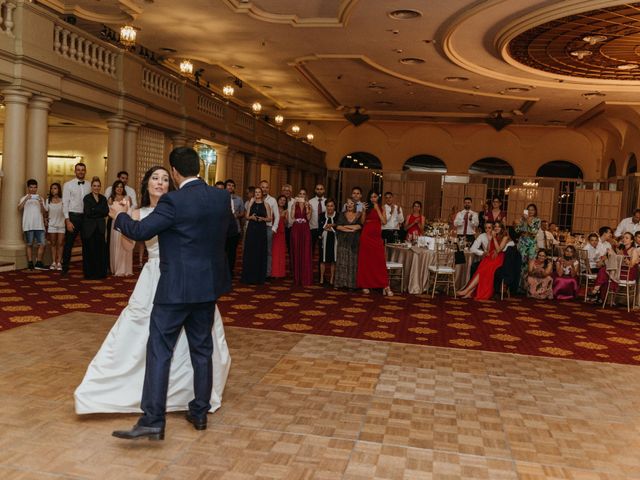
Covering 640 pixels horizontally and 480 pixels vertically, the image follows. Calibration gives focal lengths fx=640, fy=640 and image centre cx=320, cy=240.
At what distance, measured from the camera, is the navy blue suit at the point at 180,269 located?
3.11m

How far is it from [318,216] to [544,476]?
8.17 metres

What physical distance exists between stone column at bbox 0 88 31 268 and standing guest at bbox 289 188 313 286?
4.08 metres

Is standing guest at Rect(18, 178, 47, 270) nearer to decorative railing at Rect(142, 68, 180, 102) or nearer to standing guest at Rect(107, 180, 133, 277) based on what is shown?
standing guest at Rect(107, 180, 133, 277)

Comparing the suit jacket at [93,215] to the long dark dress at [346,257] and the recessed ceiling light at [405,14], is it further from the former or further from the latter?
the recessed ceiling light at [405,14]

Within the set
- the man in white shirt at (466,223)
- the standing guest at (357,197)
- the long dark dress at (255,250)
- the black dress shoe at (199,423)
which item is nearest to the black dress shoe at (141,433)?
the black dress shoe at (199,423)

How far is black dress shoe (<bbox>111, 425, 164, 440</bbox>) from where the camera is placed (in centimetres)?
314

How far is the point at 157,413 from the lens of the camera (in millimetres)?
3225

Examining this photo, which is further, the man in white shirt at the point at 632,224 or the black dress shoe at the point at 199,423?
the man in white shirt at the point at 632,224

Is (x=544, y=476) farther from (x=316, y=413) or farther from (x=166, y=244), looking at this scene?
(x=166, y=244)

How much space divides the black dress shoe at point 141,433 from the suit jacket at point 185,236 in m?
0.64

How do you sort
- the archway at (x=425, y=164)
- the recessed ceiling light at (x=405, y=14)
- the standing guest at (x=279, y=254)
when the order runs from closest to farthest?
the standing guest at (x=279, y=254) → the recessed ceiling light at (x=405, y=14) → the archway at (x=425, y=164)

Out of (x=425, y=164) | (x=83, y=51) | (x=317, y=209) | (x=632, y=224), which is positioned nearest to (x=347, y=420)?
(x=317, y=209)

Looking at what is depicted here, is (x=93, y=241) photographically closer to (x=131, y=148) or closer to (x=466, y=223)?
(x=131, y=148)

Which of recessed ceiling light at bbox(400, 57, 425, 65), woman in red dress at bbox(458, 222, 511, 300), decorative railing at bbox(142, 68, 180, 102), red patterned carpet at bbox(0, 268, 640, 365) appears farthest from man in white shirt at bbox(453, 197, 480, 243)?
decorative railing at bbox(142, 68, 180, 102)
